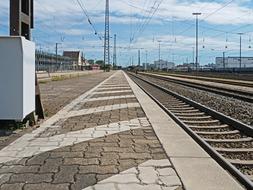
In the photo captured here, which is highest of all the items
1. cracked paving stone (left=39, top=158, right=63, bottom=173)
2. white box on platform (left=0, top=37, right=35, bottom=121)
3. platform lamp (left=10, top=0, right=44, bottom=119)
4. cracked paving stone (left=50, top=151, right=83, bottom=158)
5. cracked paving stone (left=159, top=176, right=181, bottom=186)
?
platform lamp (left=10, top=0, right=44, bottom=119)

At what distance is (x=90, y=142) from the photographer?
27.7 ft

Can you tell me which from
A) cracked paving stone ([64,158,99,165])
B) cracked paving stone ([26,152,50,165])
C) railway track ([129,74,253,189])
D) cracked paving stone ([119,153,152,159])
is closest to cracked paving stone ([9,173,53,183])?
cracked paving stone ([26,152,50,165])

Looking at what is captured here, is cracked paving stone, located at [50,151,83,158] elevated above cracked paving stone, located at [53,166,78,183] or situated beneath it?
elevated above

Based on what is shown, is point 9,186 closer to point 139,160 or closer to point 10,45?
point 139,160

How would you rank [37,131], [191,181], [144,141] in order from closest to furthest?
[191,181] < [144,141] < [37,131]

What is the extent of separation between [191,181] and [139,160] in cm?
142

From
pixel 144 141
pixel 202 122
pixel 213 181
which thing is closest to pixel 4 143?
pixel 144 141

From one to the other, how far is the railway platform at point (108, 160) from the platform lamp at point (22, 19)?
231 cm

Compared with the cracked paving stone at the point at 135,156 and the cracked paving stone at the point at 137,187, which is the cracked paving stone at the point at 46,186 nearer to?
the cracked paving stone at the point at 137,187

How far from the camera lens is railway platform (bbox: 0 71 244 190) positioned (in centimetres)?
549

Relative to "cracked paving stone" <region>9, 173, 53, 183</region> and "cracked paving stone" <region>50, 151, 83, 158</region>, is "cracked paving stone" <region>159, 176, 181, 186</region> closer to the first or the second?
"cracked paving stone" <region>9, 173, 53, 183</region>

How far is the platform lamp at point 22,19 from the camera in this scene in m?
9.92

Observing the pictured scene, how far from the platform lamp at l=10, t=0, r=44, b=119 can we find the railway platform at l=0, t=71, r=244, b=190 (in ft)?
7.58

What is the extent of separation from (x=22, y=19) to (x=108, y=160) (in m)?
5.09
